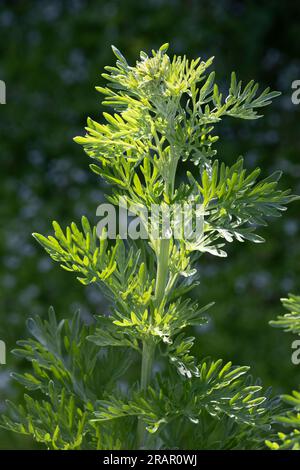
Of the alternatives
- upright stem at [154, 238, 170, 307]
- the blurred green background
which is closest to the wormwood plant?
upright stem at [154, 238, 170, 307]

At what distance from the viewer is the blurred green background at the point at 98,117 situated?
8.17 ft

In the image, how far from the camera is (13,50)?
362 centimetres

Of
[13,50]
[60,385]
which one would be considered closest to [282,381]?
[60,385]

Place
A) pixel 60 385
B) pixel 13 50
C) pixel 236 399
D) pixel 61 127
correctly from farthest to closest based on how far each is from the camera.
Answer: pixel 13 50 → pixel 61 127 → pixel 60 385 → pixel 236 399

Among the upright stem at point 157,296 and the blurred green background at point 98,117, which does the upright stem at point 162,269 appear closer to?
the upright stem at point 157,296

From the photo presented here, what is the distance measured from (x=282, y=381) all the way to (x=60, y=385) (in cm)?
139

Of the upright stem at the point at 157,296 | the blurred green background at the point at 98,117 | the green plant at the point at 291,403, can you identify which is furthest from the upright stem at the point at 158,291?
the blurred green background at the point at 98,117

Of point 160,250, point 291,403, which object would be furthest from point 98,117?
point 291,403

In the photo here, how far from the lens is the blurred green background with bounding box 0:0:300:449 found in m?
2.49

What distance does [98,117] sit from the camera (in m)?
3.29
